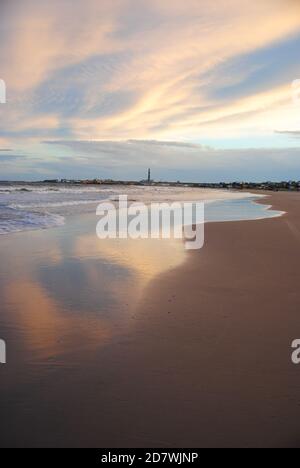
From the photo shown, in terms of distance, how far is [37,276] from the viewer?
6832mm

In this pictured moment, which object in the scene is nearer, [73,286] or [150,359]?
[150,359]

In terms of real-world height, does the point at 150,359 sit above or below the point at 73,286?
below

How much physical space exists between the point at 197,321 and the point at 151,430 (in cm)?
211

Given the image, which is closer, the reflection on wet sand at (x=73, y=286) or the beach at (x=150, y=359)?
the beach at (x=150, y=359)

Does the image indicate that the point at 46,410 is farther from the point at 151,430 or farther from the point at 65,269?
the point at 65,269

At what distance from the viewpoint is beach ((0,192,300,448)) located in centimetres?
280

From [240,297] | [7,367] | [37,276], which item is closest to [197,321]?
[240,297]

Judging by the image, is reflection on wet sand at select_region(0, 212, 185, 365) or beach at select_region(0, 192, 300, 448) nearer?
beach at select_region(0, 192, 300, 448)

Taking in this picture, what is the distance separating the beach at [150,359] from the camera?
9.19 ft

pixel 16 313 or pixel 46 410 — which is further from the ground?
pixel 16 313

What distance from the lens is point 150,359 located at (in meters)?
3.80
